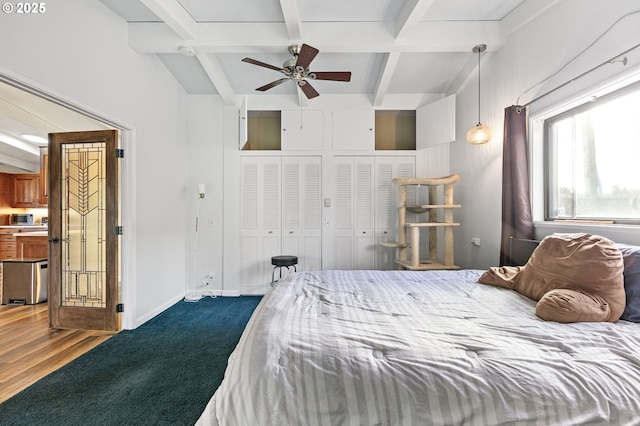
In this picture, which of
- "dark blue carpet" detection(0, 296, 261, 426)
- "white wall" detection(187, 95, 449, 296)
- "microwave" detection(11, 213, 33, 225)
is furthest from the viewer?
"microwave" detection(11, 213, 33, 225)

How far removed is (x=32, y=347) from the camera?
2.51 meters

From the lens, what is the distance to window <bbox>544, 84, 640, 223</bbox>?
6.30 ft

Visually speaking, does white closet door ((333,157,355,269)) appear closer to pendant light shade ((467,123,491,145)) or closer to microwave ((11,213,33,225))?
pendant light shade ((467,123,491,145))

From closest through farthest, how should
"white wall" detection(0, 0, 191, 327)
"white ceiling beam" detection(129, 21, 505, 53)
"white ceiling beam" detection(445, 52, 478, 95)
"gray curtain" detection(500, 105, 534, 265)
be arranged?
"white wall" detection(0, 0, 191, 327) < "gray curtain" detection(500, 105, 534, 265) < "white ceiling beam" detection(129, 21, 505, 53) < "white ceiling beam" detection(445, 52, 478, 95)

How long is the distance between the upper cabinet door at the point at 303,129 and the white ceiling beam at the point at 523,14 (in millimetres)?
2290

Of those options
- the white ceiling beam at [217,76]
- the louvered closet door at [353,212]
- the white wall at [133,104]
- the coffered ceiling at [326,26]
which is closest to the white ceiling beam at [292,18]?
the coffered ceiling at [326,26]

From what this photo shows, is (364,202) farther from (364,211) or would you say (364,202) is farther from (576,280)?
(576,280)

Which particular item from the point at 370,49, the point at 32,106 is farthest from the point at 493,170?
the point at 32,106

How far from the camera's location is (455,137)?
3.86m

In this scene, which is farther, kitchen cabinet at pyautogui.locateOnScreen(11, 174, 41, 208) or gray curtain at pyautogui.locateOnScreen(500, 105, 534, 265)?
kitchen cabinet at pyautogui.locateOnScreen(11, 174, 41, 208)

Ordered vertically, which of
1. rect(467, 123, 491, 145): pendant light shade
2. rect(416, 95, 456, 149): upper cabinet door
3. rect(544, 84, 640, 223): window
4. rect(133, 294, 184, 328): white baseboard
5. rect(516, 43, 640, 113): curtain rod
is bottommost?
rect(133, 294, 184, 328): white baseboard

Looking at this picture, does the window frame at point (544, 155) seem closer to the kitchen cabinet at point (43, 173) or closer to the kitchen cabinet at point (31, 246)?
the kitchen cabinet at point (31, 246)

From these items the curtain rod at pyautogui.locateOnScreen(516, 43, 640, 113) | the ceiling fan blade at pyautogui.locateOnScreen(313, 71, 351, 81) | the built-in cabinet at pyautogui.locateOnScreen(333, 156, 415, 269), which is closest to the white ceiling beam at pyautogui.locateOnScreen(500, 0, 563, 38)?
the curtain rod at pyautogui.locateOnScreen(516, 43, 640, 113)

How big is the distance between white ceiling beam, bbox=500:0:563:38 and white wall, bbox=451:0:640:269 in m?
0.06
